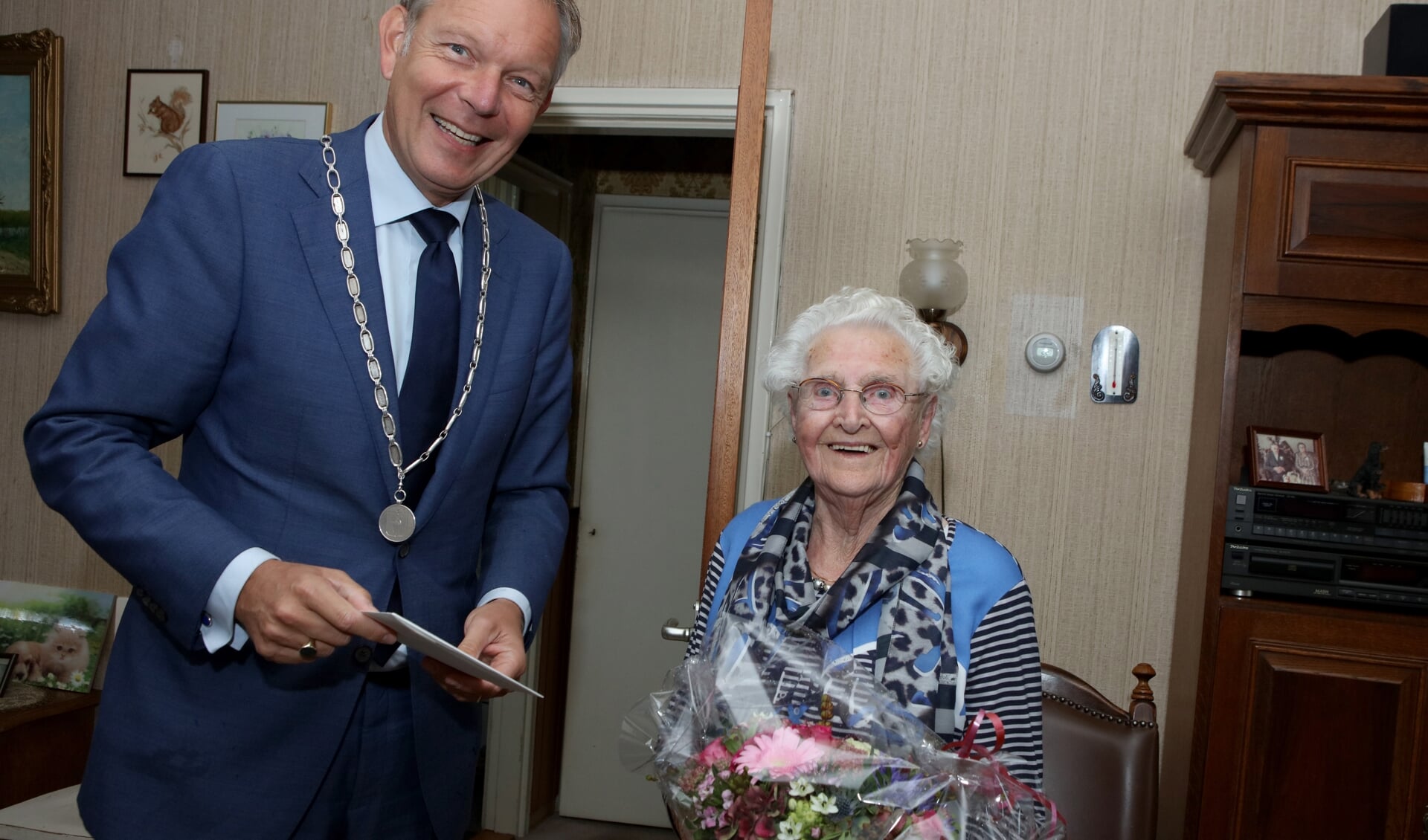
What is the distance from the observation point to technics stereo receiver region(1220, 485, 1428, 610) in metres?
2.27

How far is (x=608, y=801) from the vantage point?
455cm

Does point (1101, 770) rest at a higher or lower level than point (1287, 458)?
lower

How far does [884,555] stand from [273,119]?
2.44 metres

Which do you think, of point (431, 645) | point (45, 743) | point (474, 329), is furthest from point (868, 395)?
point (45, 743)

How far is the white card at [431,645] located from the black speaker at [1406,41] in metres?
2.25

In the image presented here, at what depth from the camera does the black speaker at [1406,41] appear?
2.29 meters

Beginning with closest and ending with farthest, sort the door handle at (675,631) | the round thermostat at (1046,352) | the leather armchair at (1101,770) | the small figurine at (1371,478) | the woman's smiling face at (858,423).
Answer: the woman's smiling face at (858,423) → the leather armchair at (1101,770) → the door handle at (675,631) → the small figurine at (1371,478) → the round thermostat at (1046,352)

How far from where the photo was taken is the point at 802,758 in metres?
0.98

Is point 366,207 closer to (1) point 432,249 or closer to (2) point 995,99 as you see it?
(1) point 432,249

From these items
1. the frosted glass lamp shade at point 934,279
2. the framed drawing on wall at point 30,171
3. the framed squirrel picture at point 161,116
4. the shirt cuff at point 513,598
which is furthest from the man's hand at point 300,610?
the framed drawing on wall at point 30,171

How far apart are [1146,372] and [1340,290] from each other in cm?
54

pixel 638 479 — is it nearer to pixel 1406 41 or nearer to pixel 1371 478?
pixel 1371 478

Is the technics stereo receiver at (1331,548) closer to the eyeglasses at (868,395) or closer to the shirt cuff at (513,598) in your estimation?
the eyeglasses at (868,395)

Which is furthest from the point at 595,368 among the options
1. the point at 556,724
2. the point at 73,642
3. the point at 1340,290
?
the point at 1340,290
